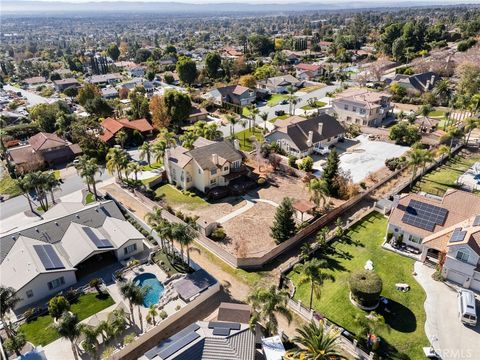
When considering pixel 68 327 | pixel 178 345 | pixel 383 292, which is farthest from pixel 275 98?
pixel 68 327

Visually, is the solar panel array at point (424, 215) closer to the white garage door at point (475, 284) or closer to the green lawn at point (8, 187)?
the white garage door at point (475, 284)

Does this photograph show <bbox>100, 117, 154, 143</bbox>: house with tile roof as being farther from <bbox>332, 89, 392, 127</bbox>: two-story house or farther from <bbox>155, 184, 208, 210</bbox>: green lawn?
<bbox>332, 89, 392, 127</bbox>: two-story house

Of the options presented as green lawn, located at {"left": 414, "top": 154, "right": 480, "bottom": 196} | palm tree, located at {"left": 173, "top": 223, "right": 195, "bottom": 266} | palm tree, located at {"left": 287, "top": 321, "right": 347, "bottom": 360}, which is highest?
palm tree, located at {"left": 173, "top": 223, "right": 195, "bottom": 266}

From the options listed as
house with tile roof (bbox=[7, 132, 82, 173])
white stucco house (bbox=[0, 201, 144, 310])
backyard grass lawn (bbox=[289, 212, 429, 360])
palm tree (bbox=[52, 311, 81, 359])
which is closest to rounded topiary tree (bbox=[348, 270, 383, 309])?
backyard grass lawn (bbox=[289, 212, 429, 360])

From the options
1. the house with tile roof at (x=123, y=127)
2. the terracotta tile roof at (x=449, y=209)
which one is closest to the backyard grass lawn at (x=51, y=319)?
the terracotta tile roof at (x=449, y=209)

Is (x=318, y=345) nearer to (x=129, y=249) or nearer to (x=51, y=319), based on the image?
(x=51, y=319)

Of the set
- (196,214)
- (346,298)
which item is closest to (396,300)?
(346,298)
